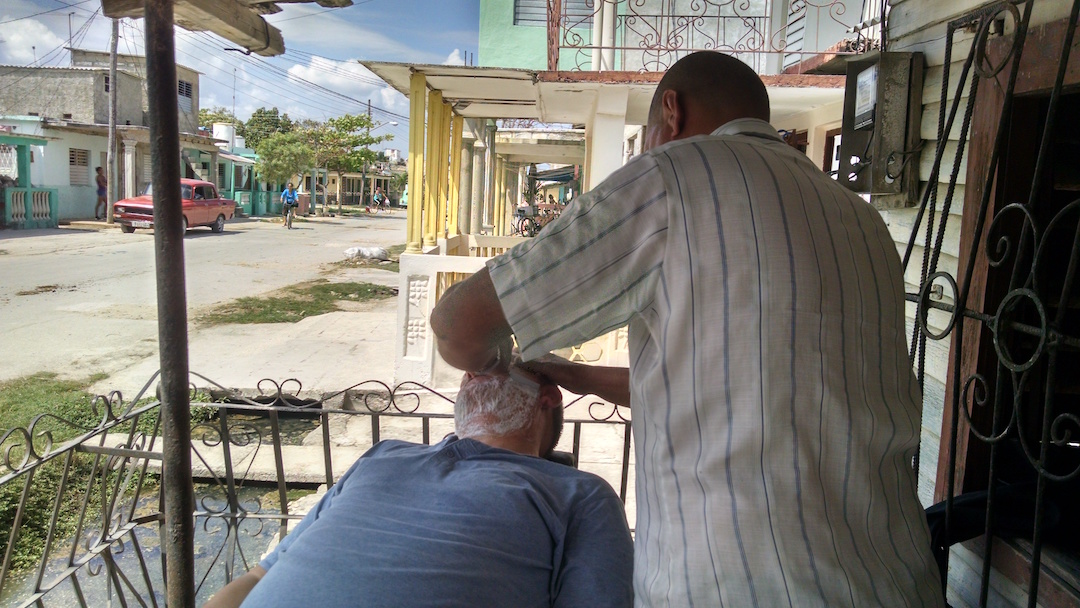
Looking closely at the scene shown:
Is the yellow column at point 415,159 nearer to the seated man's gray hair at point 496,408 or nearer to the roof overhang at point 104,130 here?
the seated man's gray hair at point 496,408

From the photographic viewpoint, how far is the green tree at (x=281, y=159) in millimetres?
37625

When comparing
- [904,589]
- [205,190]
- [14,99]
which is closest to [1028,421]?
[904,589]

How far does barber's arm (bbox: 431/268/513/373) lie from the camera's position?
4.46 ft

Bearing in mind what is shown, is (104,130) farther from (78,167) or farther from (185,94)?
(185,94)

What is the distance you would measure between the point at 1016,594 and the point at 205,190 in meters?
28.7

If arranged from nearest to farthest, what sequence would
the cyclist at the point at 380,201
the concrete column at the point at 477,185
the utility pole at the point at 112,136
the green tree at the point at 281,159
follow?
1. the concrete column at the point at 477,185
2. the utility pole at the point at 112,136
3. the green tree at the point at 281,159
4. the cyclist at the point at 380,201

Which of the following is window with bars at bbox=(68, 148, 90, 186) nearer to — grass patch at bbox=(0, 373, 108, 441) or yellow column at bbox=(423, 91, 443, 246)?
grass patch at bbox=(0, 373, 108, 441)

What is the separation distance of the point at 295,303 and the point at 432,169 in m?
5.53

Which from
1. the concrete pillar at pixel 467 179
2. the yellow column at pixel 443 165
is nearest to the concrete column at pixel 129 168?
the concrete pillar at pixel 467 179

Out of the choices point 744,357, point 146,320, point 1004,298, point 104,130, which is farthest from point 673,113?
point 104,130

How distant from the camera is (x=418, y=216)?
816 centimetres

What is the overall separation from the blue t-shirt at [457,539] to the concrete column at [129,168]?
29181 millimetres

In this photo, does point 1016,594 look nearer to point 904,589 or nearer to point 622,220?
point 904,589

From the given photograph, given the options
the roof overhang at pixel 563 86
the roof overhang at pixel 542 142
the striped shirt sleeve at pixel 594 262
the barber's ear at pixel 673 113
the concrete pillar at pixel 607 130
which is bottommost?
the striped shirt sleeve at pixel 594 262
